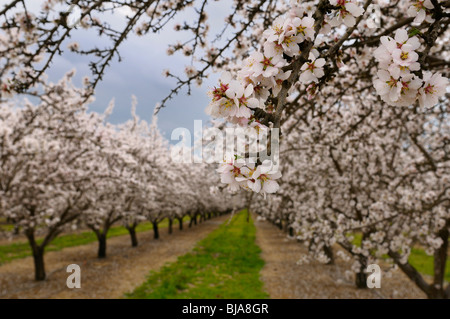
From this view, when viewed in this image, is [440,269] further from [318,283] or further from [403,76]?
[403,76]

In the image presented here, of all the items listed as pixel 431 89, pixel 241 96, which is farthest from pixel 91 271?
pixel 431 89

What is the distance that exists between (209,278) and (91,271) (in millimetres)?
4868

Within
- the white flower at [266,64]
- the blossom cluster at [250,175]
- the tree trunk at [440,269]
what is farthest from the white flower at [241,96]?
the tree trunk at [440,269]

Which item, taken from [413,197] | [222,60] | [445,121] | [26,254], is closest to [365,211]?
[413,197]

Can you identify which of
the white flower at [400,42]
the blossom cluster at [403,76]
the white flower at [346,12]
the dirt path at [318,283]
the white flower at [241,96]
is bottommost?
the dirt path at [318,283]

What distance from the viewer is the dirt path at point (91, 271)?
31.0 ft

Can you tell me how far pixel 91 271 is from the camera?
1217cm

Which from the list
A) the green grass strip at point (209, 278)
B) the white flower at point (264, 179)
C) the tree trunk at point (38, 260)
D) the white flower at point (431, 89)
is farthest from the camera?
the tree trunk at point (38, 260)

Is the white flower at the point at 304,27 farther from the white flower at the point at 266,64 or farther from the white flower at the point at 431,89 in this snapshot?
the white flower at the point at 431,89

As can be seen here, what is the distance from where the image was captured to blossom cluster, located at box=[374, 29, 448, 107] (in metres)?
1.14

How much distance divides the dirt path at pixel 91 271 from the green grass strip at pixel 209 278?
2.27 feet

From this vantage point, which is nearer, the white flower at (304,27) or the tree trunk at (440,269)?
the white flower at (304,27)

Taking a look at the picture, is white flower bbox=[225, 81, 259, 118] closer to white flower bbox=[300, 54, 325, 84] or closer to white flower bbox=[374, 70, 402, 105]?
white flower bbox=[300, 54, 325, 84]
